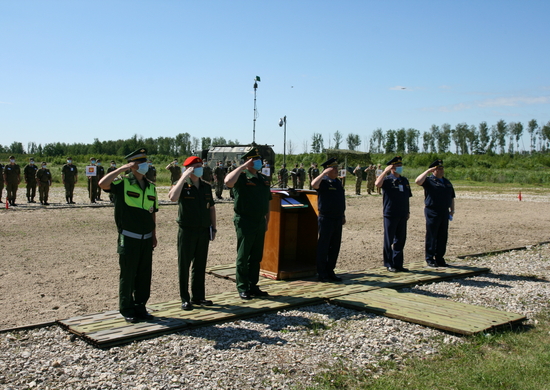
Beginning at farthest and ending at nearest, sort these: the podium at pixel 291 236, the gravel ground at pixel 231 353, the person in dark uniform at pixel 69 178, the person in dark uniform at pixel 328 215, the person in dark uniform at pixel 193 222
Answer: the person in dark uniform at pixel 69 178 < the podium at pixel 291 236 < the person in dark uniform at pixel 328 215 < the person in dark uniform at pixel 193 222 < the gravel ground at pixel 231 353

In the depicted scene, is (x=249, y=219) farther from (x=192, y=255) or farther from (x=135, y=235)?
(x=135, y=235)

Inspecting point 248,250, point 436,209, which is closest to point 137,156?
point 248,250

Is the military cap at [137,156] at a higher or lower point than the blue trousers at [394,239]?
higher

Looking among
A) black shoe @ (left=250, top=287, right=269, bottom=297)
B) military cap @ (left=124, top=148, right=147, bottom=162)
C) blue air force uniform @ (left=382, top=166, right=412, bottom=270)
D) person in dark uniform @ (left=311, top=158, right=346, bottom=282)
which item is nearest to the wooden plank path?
black shoe @ (left=250, top=287, right=269, bottom=297)

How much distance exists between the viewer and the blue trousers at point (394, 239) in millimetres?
8070

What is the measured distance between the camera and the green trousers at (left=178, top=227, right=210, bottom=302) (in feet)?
19.1

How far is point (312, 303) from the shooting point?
637 cm

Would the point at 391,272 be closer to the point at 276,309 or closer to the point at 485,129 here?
the point at 276,309

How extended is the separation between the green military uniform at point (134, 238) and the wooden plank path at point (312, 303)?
265mm

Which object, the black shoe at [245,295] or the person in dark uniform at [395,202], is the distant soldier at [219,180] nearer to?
the person in dark uniform at [395,202]

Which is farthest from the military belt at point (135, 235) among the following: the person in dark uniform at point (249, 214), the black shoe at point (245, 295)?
the black shoe at point (245, 295)

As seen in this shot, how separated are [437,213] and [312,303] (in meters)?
3.35

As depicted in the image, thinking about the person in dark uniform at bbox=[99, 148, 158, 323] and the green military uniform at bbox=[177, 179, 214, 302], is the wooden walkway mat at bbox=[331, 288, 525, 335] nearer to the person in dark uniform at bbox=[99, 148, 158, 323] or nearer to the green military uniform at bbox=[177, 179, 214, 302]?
the green military uniform at bbox=[177, 179, 214, 302]

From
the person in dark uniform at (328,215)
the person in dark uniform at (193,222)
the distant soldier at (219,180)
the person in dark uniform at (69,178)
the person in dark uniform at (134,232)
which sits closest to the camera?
the person in dark uniform at (134,232)
